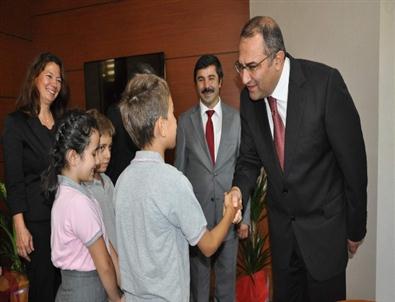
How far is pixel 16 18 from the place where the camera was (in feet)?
13.2

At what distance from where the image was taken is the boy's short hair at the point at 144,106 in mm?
1294

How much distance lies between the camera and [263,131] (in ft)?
5.78

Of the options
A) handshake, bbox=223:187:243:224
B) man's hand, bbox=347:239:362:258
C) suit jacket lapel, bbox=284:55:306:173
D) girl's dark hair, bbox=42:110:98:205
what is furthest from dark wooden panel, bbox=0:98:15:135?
man's hand, bbox=347:239:362:258

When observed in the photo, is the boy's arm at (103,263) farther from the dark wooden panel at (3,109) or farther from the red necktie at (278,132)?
the dark wooden panel at (3,109)

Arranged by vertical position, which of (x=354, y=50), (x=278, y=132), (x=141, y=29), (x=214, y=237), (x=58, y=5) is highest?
(x=58, y=5)

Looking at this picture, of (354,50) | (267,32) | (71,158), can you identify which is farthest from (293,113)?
(354,50)

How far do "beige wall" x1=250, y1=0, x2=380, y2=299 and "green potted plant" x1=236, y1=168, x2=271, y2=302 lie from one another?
0.66 metres

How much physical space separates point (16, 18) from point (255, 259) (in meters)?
3.62

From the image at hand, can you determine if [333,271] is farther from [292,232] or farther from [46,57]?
[46,57]

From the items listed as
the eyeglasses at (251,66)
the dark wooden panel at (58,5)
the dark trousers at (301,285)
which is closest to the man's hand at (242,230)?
the dark trousers at (301,285)

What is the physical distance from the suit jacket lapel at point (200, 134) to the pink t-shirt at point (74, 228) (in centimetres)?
124

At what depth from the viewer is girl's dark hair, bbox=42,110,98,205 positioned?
1.59 metres

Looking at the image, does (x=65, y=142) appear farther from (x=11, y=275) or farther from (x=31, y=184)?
(x=11, y=275)

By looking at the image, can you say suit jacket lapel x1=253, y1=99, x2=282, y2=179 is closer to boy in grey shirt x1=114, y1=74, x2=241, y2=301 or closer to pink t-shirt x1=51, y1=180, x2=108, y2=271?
boy in grey shirt x1=114, y1=74, x2=241, y2=301
